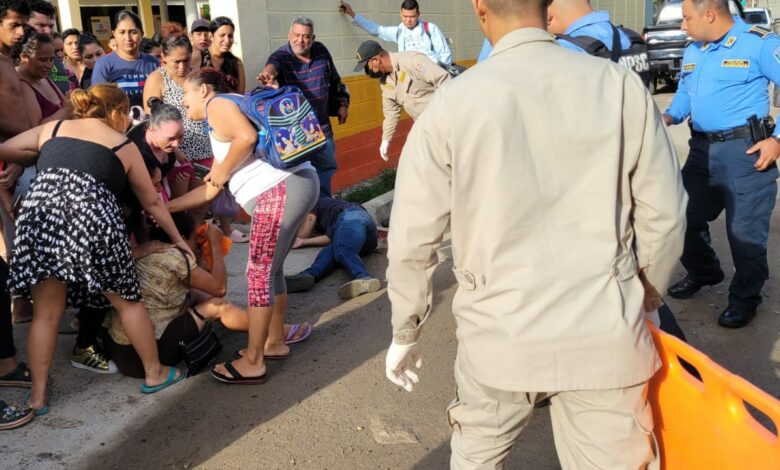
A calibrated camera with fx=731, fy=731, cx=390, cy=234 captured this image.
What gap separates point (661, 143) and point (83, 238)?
259 cm

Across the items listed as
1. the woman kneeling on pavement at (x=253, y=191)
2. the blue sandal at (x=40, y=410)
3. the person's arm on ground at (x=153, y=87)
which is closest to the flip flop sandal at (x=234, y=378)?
the woman kneeling on pavement at (x=253, y=191)

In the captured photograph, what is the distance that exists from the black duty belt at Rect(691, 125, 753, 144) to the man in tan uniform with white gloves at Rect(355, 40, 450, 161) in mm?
2463

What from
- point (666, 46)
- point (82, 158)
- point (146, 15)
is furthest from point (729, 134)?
point (146, 15)

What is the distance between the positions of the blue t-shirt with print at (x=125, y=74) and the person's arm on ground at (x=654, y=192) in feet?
16.1

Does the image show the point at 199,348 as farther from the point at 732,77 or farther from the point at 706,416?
the point at 732,77

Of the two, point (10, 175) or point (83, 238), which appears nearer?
point (83, 238)

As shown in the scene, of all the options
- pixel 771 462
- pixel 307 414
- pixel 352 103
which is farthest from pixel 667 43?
pixel 771 462

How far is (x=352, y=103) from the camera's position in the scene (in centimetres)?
834

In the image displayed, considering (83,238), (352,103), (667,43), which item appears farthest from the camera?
(667,43)

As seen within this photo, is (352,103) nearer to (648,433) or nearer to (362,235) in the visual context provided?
(362,235)

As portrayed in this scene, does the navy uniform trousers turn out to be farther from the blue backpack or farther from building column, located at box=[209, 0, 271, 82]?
building column, located at box=[209, 0, 271, 82]

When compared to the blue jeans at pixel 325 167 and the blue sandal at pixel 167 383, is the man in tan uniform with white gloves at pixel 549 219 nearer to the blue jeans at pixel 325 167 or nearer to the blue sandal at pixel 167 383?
the blue sandal at pixel 167 383

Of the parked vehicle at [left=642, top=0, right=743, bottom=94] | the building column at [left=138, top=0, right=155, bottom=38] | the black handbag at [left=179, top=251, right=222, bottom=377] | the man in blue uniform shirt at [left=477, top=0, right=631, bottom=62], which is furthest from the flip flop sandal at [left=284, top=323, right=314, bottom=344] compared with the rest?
the building column at [left=138, top=0, right=155, bottom=38]

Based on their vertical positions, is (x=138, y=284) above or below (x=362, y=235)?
above
